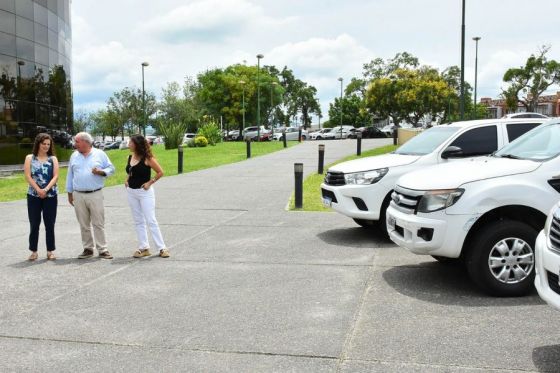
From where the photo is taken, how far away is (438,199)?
5816 mm

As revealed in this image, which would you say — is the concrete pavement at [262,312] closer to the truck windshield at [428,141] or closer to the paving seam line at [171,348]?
the paving seam line at [171,348]

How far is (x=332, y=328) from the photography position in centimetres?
486

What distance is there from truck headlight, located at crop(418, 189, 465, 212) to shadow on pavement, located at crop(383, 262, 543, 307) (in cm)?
83

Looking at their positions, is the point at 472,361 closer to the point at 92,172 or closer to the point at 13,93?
the point at 92,172

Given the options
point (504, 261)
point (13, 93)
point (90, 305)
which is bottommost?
point (90, 305)

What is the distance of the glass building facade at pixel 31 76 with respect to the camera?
26.9 meters

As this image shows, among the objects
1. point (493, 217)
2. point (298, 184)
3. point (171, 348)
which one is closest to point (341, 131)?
point (298, 184)

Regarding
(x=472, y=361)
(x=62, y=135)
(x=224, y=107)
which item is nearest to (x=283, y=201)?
(x=472, y=361)

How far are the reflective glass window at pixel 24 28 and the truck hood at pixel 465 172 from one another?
26.3m

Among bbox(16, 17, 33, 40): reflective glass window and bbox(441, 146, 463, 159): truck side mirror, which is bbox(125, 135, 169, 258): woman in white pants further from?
bbox(16, 17, 33, 40): reflective glass window

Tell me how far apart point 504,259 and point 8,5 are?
1076 inches

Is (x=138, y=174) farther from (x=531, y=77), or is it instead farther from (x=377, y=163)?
(x=531, y=77)

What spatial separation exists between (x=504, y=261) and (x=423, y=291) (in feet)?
2.71

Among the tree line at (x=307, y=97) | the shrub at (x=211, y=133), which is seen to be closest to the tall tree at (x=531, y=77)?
the tree line at (x=307, y=97)
